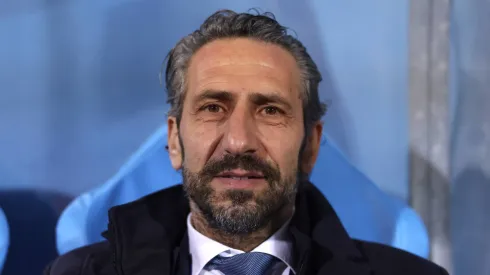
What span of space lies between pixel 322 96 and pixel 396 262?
580mm

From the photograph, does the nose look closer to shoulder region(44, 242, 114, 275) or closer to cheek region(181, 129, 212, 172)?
cheek region(181, 129, 212, 172)

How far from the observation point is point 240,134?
0.97 m

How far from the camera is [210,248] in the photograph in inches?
41.3

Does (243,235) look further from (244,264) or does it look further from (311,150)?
(311,150)

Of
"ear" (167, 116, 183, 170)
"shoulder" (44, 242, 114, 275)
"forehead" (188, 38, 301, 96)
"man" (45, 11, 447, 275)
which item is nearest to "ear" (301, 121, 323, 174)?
"man" (45, 11, 447, 275)

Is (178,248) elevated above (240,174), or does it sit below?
below

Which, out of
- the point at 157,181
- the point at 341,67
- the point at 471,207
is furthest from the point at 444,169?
the point at 157,181

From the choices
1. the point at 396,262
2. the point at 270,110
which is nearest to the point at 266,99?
the point at 270,110

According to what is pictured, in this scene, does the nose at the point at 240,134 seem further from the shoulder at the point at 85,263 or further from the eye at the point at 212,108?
the shoulder at the point at 85,263

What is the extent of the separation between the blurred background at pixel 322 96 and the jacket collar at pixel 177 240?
1.55ft

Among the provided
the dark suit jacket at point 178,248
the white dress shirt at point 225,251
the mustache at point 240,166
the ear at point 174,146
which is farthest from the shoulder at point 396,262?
the ear at point 174,146

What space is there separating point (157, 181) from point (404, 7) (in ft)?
2.63

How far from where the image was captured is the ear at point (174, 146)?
3.63 feet

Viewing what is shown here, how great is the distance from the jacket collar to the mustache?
14 cm
